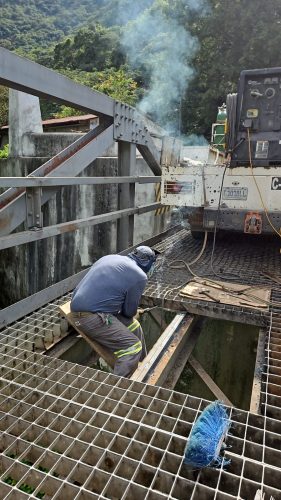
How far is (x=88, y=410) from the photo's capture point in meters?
2.16

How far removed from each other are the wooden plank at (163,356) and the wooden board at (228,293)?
1.20ft

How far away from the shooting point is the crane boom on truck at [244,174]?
500 centimetres

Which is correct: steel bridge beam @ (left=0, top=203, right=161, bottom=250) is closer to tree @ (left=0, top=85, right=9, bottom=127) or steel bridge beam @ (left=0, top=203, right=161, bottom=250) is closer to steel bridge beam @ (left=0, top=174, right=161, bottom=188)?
steel bridge beam @ (left=0, top=174, right=161, bottom=188)

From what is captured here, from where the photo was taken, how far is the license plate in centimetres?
510

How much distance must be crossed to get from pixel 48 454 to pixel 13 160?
8.77 metres

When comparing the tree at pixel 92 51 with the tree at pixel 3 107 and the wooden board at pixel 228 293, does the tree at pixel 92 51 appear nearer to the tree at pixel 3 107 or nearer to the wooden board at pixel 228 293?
the tree at pixel 3 107

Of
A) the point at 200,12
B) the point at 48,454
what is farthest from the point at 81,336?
the point at 200,12

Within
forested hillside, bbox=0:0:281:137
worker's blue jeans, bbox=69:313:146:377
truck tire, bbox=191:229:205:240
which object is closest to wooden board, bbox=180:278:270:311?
worker's blue jeans, bbox=69:313:146:377

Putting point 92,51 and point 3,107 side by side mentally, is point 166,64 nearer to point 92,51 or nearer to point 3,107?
point 3,107

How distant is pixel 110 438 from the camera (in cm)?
197

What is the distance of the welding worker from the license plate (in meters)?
2.53

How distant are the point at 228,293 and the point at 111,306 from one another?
1.44 meters

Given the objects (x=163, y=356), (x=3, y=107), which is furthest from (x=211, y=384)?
(x=3, y=107)

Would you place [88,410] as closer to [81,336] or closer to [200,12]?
[81,336]
